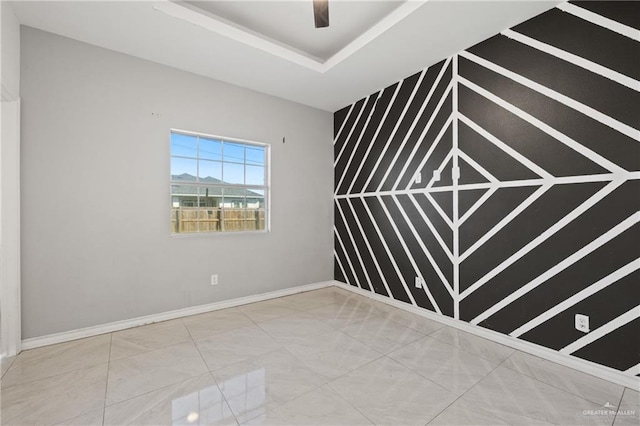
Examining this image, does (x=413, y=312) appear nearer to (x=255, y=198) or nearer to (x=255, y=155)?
(x=255, y=198)

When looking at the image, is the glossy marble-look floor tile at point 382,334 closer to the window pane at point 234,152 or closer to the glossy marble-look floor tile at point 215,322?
the glossy marble-look floor tile at point 215,322

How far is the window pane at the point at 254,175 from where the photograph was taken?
12.3 ft

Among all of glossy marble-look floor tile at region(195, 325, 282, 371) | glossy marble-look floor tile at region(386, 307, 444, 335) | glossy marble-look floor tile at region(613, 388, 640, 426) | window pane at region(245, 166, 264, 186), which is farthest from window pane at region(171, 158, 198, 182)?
glossy marble-look floor tile at region(613, 388, 640, 426)

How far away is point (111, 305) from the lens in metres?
2.73

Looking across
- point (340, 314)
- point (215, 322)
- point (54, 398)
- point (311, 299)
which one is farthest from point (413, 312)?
point (54, 398)

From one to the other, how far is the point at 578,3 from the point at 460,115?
108 centimetres

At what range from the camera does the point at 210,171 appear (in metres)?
3.46

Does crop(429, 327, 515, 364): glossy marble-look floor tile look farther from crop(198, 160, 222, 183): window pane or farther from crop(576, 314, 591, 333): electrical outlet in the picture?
crop(198, 160, 222, 183): window pane

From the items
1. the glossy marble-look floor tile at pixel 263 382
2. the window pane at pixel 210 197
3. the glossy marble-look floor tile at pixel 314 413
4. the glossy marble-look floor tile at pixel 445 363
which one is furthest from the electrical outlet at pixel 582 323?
the window pane at pixel 210 197

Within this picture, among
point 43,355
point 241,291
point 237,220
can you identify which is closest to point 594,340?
point 241,291

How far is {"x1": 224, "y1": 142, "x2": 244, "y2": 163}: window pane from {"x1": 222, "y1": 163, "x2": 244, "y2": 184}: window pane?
0.08 m

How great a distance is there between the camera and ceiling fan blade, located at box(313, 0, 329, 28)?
1.74 m

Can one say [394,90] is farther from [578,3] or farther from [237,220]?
[237,220]

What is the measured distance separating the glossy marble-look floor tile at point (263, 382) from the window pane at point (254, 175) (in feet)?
7.46
